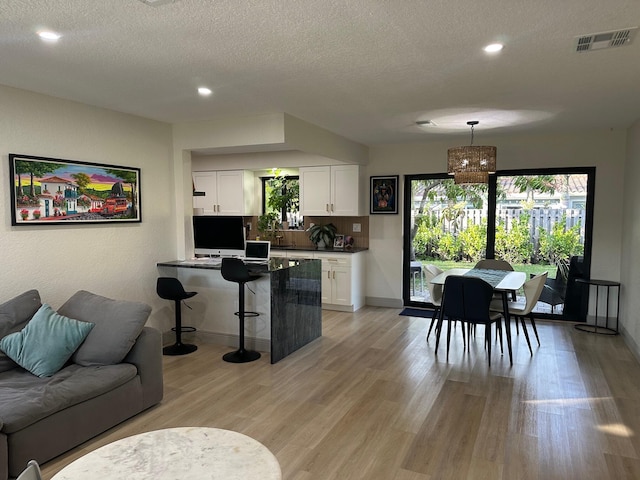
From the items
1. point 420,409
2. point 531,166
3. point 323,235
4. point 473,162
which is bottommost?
point 420,409

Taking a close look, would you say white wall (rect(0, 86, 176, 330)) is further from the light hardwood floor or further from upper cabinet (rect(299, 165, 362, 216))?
upper cabinet (rect(299, 165, 362, 216))

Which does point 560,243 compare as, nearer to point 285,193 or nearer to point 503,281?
point 503,281

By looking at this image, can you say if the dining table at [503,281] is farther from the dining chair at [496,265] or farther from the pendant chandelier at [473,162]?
the pendant chandelier at [473,162]

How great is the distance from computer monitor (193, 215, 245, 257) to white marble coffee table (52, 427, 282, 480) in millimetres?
3315

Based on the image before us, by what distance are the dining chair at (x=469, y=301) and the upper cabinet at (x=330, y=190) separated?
2527 millimetres

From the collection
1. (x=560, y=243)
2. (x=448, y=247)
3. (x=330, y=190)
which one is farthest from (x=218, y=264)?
(x=560, y=243)

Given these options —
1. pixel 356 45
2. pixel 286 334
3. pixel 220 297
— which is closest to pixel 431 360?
pixel 286 334

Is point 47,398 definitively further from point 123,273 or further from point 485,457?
point 485,457

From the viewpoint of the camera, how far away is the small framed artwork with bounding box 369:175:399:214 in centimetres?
662

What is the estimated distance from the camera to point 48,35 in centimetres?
247

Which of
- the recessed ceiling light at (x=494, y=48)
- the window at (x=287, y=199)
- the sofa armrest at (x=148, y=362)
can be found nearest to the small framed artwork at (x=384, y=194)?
the window at (x=287, y=199)

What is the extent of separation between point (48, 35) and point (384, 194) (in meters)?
4.91

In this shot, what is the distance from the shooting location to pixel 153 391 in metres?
3.32

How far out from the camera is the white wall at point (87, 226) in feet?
11.5
